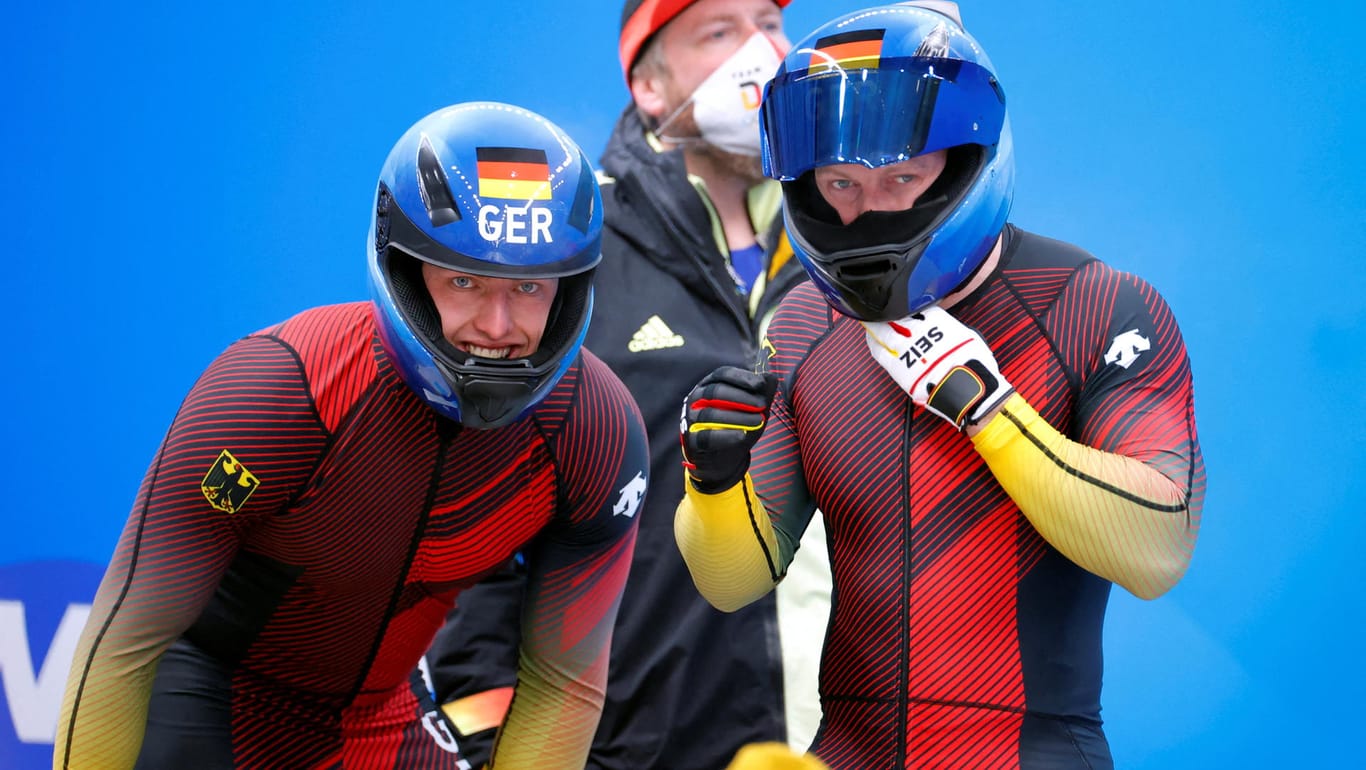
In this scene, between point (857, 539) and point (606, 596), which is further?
point (606, 596)

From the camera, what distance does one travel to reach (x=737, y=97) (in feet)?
10.7

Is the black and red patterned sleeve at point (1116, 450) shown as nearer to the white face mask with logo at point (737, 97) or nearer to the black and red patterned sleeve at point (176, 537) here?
the black and red patterned sleeve at point (176, 537)

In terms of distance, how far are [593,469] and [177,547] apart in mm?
611

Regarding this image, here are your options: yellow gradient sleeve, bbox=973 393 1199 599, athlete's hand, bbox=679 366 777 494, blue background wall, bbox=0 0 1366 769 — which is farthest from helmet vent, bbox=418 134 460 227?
blue background wall, bbox=0 0 1366 769

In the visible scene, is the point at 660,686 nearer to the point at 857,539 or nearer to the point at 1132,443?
the point at 857,539

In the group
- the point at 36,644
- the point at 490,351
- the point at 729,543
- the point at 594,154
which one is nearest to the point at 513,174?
the point at 490,351

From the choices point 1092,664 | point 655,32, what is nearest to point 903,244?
point 1092,664

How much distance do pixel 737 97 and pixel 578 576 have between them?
1.36 meters

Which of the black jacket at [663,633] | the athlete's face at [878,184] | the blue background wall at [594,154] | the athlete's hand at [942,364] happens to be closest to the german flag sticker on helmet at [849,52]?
the athlete's face at [878,184]

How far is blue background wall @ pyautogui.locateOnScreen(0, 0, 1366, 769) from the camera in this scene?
335 centimetres

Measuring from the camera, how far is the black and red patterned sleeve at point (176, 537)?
6.61 ft

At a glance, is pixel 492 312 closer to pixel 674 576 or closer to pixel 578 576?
pixel 578 576

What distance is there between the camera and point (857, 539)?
2033 mm

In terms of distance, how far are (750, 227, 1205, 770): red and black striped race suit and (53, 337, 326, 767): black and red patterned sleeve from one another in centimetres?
75
